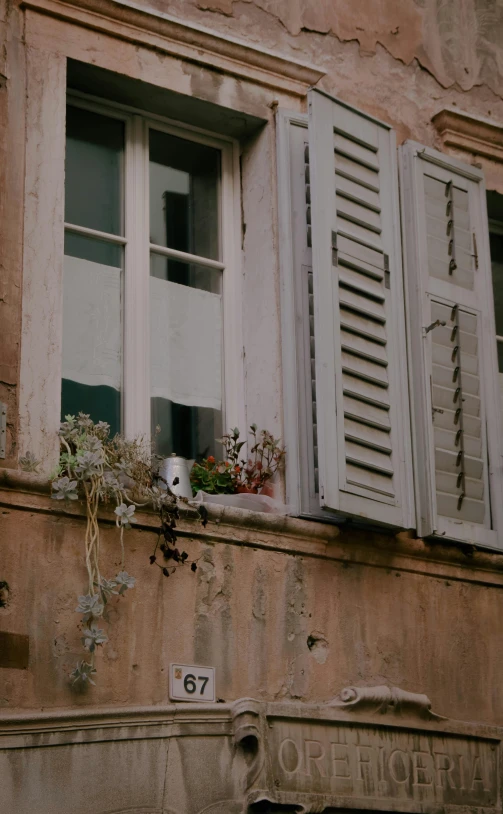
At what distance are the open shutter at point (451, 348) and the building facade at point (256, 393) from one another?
0.05ft

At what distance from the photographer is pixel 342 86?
23.9 ft

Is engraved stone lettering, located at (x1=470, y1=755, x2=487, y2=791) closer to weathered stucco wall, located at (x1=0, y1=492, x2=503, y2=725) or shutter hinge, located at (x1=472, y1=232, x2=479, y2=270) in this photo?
weathered stucco wall, located at (x1=0, y1=492, x2=503, y2=725)

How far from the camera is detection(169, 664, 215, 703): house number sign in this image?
18.3ft

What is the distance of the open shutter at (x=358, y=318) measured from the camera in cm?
626

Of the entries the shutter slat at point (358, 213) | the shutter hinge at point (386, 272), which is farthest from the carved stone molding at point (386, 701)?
the shutter slat at point (358, 213)

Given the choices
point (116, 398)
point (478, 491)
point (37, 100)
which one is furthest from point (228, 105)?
point (478, 491)

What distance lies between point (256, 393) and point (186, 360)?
346mm

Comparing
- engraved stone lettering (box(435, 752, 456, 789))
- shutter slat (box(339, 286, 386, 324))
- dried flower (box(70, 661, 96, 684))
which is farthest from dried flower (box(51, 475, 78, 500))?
engraved stone lettering (box(435, 752, 456, 789))

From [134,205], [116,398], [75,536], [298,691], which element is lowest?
[298,691]

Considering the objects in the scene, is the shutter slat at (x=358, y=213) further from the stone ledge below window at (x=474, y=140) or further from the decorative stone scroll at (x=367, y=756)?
the decorative stone scroll at (x=367, y=756)

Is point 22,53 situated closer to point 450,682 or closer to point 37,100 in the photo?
point 37,100

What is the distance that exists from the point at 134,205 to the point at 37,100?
677 millimetres

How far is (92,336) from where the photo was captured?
631 cm

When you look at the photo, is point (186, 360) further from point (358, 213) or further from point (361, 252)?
point (358, 213)
